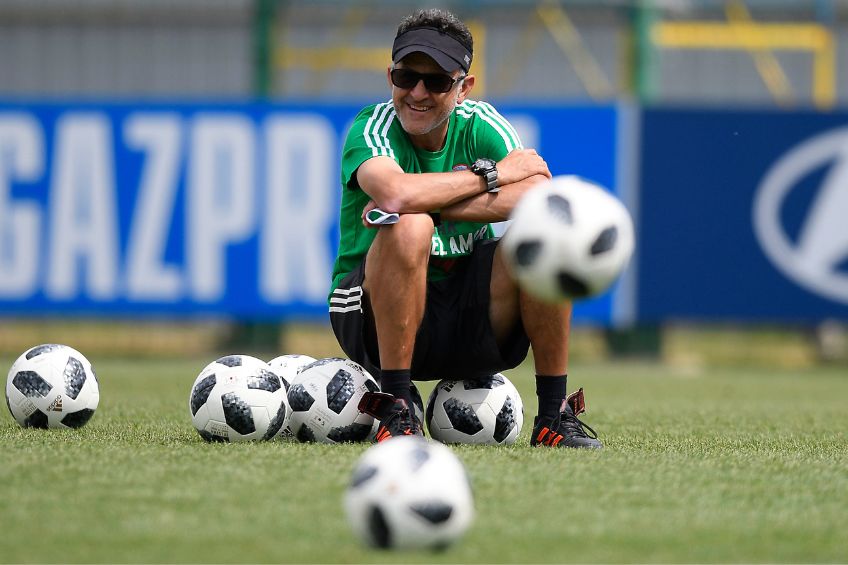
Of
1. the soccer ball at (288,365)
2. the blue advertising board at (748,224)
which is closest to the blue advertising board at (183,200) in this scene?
the blue advertising board at (748,224)

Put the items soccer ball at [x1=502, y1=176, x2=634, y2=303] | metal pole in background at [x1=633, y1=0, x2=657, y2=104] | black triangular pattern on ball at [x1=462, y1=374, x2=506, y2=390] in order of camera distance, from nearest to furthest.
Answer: soccer ball at [x1=502, y1=176, x2=634, y2=303], black triangular pattern on ball at [x1=462, y1=374, x2=506, y2=390], metal pole in background at [x1=633, y1=0, x2=657, y2=104]

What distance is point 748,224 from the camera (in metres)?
12.0

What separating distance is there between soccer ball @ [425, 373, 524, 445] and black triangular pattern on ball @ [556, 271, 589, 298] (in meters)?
1.12

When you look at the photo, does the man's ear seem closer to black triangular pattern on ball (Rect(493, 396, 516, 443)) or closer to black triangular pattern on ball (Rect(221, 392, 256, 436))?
black triangular pattern on ball (Rect(493, 396, 516, 443))

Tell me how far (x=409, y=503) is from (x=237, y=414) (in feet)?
6.88

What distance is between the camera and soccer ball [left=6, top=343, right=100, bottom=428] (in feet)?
19.1

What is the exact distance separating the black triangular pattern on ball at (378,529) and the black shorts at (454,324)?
2.01 m

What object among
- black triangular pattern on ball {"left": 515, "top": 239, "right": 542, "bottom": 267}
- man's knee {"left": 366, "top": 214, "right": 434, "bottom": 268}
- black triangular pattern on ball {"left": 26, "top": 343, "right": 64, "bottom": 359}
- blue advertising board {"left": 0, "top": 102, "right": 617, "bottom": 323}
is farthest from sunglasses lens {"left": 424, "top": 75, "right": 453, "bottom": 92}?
blue advertising board {"left": 0, "top": 102, "right": 617, "bottom": 323}

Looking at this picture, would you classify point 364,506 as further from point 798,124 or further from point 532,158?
point 798,124

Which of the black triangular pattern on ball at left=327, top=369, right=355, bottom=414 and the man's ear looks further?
the man's ear

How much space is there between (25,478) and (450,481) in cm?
162

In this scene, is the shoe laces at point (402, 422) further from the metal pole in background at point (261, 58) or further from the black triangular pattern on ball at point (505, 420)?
the metal pole in background at point (261, 58)

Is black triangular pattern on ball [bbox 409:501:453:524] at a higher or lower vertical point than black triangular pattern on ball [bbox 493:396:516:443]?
higher

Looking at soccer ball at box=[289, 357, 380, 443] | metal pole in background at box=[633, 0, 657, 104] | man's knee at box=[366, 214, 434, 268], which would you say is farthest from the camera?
metal pole in background at box=[633, 0, 657, 104]
